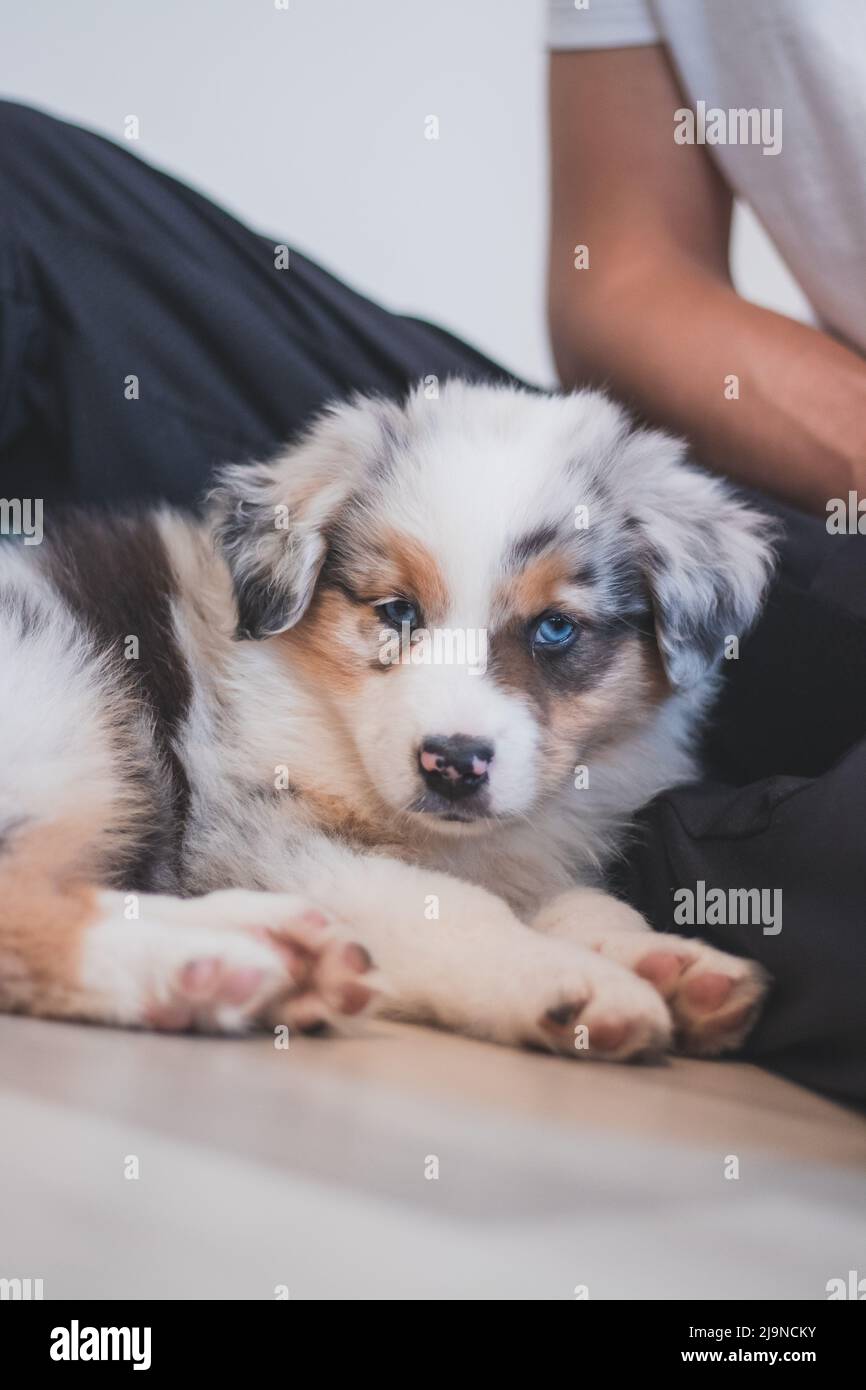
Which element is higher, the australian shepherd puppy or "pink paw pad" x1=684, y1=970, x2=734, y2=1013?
the australian shepherd puppy

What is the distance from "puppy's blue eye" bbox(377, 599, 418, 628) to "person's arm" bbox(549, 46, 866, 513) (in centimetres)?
81

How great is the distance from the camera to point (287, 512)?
2.13 metres

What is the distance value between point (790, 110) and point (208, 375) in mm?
1166

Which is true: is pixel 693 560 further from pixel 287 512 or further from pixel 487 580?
pixel 287 512

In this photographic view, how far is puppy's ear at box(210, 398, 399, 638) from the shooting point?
2051mm
